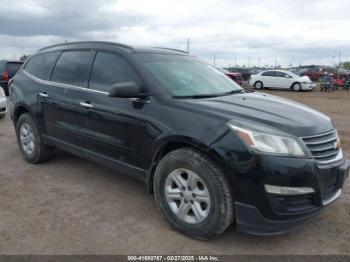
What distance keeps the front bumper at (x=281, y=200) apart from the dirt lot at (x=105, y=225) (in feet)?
1.06

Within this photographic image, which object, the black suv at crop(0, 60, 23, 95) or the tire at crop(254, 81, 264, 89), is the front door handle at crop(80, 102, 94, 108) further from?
the tire at crop(254, 81, 264, 89)

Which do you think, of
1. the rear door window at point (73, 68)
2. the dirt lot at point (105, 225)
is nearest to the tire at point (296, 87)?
the dirt lot at point (105, 225)

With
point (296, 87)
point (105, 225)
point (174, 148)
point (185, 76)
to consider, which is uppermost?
point (185, 76)

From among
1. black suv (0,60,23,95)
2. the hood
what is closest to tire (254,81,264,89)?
black suv (0,60,23,95)

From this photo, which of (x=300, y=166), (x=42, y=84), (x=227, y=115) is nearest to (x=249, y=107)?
(x=227, y=115)

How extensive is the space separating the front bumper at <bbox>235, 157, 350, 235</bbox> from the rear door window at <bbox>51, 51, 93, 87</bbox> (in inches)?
98.8

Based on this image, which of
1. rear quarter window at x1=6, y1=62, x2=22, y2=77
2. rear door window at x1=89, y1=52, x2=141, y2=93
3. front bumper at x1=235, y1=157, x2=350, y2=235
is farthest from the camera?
rear quarter window at x1=6, y1=62, x2=22, y2=77

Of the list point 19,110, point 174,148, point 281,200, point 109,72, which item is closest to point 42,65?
point 19,110

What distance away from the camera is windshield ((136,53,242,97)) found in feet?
12.8

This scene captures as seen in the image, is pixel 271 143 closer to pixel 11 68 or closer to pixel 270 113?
pixel 270 113

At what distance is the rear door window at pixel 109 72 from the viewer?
159 inches

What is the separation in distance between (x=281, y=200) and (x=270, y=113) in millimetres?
848

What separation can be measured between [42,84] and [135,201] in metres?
2.27

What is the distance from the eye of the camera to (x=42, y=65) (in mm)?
5492
